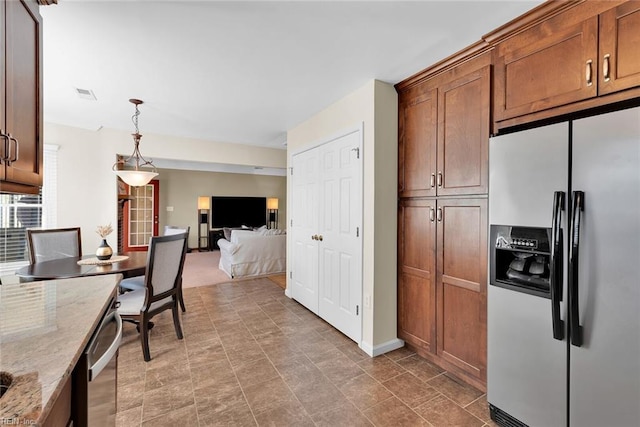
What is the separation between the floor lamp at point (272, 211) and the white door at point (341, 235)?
6.74 metres

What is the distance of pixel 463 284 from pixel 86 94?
3.96 metres

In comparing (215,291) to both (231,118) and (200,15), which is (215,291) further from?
(200,15)

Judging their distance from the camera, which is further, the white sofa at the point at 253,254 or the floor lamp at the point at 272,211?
the floor lamp at the point at 272,211

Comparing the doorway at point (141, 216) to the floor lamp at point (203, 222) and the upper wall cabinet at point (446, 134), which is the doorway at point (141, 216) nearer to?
the floor lamp at point (203, 222)

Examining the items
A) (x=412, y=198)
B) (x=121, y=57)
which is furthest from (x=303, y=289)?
(x=121, y=57)

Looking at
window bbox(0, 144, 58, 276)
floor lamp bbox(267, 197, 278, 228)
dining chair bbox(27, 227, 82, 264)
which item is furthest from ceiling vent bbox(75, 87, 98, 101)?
floor lamp bbox(267, 197, 278, 228)

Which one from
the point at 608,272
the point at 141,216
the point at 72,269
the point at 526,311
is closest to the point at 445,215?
the point at 526,311

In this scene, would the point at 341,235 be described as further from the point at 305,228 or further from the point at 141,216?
the point at 141,216

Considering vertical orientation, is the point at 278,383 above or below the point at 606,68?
below

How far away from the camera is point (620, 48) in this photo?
137 centimetres

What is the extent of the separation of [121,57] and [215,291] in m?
3.31

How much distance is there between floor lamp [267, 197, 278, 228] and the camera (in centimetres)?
991

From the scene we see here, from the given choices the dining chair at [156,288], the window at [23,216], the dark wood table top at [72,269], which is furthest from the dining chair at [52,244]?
the dining chair at [156,288]

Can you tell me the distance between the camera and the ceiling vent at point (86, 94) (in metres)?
2.89
